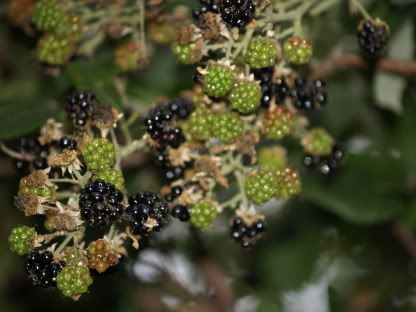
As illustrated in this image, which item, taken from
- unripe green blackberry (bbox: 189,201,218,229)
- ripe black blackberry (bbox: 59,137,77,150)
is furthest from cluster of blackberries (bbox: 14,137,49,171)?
unripe green blackberry (bbox: 189,201,218,229)

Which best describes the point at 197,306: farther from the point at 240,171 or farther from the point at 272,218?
the point at 240,171

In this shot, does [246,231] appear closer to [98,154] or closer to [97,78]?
[98,154]

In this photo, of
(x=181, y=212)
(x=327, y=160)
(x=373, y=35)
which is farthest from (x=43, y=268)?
(x=373, y=35)

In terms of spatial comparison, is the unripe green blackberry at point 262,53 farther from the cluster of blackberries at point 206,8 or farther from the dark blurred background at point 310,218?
the dark blurred background at point 310,218

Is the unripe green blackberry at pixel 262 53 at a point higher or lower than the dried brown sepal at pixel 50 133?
higher

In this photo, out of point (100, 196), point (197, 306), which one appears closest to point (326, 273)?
point (197, 306)

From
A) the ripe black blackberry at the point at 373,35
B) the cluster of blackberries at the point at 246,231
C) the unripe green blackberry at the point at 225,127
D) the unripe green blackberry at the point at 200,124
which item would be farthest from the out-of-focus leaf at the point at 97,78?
the ripe black blackberry at the point at 373,35

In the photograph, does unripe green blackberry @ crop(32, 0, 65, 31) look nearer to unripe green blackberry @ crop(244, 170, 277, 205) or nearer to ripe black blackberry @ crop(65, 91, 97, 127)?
ripe black blackberry @ crop(65, 91, 97, 127)
